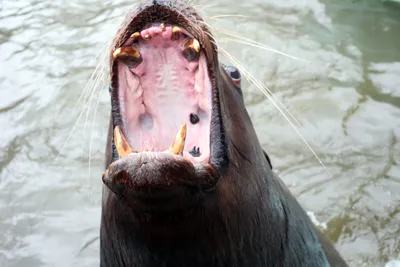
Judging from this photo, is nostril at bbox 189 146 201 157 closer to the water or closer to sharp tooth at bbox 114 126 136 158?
sharp tooth at bbox 114 126 136 158

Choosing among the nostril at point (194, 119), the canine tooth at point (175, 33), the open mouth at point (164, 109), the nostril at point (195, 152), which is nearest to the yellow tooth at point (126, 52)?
the open mouth at point (164, 109)

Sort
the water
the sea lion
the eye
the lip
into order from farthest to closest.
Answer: the water < the eye < the sea lion < the lip

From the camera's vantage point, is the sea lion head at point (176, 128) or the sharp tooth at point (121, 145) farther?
the sharp tooth at point (121, 145)

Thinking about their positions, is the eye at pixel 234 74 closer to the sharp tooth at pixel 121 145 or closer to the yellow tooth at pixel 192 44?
the yellow tooth at pixel 192 44

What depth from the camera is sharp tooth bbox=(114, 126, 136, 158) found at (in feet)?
6.50

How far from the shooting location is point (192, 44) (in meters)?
2.32

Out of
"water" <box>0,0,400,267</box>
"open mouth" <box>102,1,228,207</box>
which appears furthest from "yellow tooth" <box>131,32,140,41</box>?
"water" <box>0,0,400,267</box>

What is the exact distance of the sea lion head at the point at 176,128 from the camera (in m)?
1.83

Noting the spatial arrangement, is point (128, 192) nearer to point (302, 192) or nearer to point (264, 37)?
point (302, 192)

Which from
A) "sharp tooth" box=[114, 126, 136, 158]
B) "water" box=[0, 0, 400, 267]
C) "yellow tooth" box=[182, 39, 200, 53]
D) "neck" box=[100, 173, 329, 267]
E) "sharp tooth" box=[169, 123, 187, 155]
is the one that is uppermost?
"yellow tooth" box=[182, 39, 200, 53]

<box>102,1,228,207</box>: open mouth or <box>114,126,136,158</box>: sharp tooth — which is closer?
<box>102,1,228,207</box>: open mouth

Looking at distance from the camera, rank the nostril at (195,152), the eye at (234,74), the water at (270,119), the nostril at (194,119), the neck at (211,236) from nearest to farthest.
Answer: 1. the neck at (211,236)
2. the nostril at (195,152)
3. the nostril at (194,119)
4. the eye at (234,74)
5. the water at (270,119)

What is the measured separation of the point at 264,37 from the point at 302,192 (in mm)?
2290

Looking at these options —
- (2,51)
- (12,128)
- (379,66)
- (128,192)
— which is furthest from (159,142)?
(2,51)
